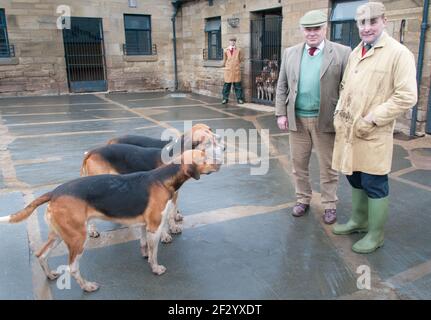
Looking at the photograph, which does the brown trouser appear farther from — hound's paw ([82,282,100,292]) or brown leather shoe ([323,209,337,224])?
hound's paw ([82,282,100,292])

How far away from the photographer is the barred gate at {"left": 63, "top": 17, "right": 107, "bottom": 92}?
1639 centimetres

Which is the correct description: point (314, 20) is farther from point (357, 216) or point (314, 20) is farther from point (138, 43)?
point (138, 43)

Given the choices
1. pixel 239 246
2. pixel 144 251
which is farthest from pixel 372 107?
pixel 144 251

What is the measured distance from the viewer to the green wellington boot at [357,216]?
3.82 m

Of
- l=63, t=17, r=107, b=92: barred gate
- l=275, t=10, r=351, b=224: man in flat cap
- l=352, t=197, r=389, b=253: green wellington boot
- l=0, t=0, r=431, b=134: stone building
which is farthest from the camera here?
l=63, t=17, r=107, b=92: barred gate

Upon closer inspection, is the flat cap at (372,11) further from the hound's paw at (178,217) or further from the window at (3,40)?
the window at (3,40)

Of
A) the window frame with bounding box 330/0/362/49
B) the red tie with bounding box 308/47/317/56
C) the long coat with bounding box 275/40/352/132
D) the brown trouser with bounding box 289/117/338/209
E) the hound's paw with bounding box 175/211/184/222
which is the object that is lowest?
the hound's paw with bounding box 175/211/184/222

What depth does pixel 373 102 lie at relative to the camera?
3.30 metres

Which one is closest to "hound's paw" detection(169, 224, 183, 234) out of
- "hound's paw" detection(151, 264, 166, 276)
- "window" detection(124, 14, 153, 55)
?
"hound's paw" detection(151, 264, 166, 276)

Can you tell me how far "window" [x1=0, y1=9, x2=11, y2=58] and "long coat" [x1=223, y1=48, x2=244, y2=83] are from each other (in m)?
8.64

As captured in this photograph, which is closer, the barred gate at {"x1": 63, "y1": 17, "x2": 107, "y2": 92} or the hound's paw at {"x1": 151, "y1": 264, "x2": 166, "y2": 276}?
the hound's paw at {"x1": 151, "y1": 264, "x2": 166, "y2": 276}

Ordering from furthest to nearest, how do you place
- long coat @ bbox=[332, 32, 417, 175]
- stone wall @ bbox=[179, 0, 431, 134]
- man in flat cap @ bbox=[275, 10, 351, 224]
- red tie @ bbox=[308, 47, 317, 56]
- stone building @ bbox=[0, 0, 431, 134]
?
stone building @ bbox=[0, 0, 431, 134]
stone wall @ bbox=[179, 0, 431, 134]
red tie @ bbox=[308, 47, 317, 56]
man in flat cap @ bbox=[275, 10, 351, 224]
long coat @ bbox=[332, 32, 417, 175]

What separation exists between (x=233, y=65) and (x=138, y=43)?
6.43 metres
